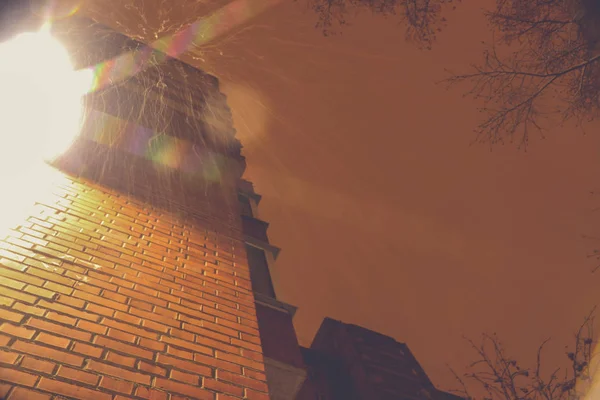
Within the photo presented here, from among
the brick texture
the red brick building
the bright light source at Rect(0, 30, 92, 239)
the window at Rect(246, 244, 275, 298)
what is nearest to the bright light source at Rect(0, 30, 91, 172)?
Answer: the bright light source at Rect(0, 30, 92, 239)

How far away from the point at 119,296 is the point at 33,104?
2304mm

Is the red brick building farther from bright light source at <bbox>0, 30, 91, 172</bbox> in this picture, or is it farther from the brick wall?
bright light source at <bbox>0, 30, 91, 172</bbox>

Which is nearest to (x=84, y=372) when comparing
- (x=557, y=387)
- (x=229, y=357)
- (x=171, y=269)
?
(x=229, y=357)

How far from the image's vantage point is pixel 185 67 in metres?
9.69


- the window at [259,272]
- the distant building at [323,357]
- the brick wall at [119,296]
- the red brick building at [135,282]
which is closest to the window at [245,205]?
the distant building at [323,357]

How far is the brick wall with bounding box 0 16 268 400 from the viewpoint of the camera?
1.87m

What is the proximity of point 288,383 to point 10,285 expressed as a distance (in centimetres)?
378

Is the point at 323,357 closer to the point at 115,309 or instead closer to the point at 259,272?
the point at 259,272

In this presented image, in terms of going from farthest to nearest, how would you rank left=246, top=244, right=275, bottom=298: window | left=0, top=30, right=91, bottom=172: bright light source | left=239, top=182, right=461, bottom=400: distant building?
1. left=246, top=244, right=275, bottom=298: window
2. left=239, top=182, right=461, bottom=400: distant building
3. left=0, top=30, right=91, bottom=172: bright light source

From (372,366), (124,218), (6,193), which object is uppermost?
(372,366)

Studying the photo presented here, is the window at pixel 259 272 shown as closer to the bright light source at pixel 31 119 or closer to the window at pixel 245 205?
the window at pixel 245 205

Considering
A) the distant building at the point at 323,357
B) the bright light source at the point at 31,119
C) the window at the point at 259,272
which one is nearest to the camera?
the bright light source at the point at 31,119

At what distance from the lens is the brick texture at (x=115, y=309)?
6.06 ft

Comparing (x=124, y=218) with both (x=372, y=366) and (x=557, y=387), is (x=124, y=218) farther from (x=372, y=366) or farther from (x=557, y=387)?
(x=372, y=366)
